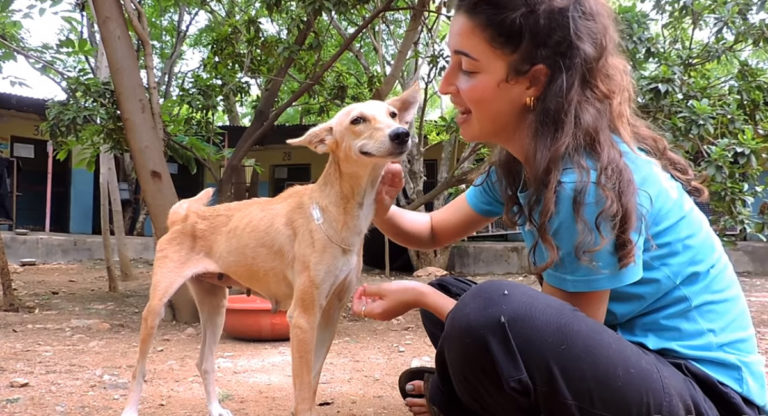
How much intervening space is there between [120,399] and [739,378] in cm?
316

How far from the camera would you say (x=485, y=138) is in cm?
196

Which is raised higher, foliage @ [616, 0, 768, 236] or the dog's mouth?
foliage @ [616, 0, 768, 236]

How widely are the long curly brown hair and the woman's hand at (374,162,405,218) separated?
1.14 metres

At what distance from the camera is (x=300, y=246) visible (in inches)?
125

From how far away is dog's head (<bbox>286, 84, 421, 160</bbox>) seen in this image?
294 centimetres

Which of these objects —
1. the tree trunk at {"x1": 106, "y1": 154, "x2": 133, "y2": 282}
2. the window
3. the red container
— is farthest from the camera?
the window

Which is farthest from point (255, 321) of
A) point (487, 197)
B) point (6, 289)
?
point (487, 197)

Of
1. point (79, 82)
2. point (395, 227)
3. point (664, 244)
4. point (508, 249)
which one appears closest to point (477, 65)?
point (664, 244)

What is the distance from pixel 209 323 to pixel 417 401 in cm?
155

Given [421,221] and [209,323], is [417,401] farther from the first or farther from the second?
[209,323]

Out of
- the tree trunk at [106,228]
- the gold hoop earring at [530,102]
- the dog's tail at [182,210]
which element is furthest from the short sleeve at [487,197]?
the tree trunk at [106,228]

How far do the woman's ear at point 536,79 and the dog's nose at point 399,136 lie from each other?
1.15 metres

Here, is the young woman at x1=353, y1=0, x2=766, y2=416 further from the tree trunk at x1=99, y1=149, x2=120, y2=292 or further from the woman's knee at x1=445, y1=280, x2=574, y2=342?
the tree trunk at x1=99, y1=149, x2=120, y2=292

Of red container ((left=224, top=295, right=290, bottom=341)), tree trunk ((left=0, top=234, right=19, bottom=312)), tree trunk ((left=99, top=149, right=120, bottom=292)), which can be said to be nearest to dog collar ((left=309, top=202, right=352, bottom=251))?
red container ((left=224, top=295, right=290, bottom=341))
